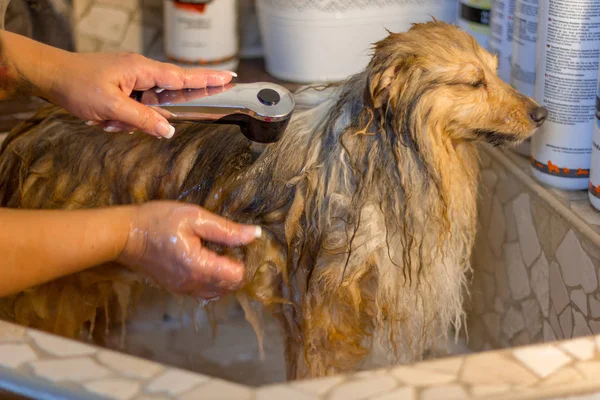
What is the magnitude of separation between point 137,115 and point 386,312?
47 cm

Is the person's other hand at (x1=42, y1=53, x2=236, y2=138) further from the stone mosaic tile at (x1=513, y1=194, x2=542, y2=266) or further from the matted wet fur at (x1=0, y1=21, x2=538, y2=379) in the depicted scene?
the stone mosaic tile at (x1=513, y1=194, x2=542, y2=266)

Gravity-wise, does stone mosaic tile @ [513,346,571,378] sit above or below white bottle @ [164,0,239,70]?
below

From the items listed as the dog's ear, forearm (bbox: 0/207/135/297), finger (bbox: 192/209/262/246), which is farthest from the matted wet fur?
forearm (bbox: 0/207/135/297)

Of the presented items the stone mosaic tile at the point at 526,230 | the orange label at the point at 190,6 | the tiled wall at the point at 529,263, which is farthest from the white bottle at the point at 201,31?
the stone mosaic tile at the point at 526,230

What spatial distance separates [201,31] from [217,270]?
0.79m

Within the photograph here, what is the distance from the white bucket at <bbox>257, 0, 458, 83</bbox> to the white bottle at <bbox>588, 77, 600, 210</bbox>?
0.54 metres

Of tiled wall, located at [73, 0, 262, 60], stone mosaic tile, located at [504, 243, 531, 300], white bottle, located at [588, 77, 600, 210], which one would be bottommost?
stone mosaic tile, located at [504, 243, 531, 300]

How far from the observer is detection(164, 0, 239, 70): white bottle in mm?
1721

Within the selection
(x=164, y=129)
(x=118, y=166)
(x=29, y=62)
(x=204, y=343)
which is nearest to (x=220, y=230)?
(x=164, y=129)

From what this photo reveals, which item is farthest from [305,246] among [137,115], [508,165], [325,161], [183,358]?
[183,358]

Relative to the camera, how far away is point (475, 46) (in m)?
1.21

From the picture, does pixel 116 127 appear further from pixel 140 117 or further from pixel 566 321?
pixel 566 321

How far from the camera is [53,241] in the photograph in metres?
0.97

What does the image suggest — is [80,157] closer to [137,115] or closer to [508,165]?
[137,115]
